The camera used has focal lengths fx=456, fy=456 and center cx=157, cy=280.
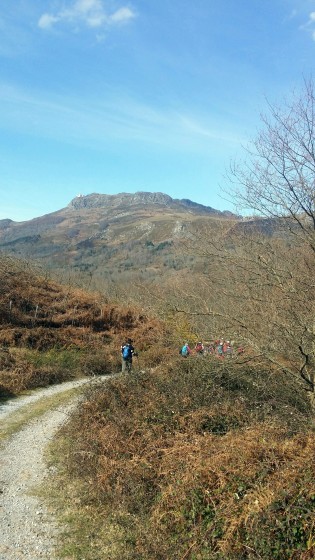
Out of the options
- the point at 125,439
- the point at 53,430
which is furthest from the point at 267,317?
the point at 53,430

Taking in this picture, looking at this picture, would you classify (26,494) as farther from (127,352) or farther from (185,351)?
(127,352)

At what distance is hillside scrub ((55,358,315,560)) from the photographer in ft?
18.3

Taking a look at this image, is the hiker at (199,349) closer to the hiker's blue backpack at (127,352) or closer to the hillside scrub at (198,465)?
the hillside scrub at (198,465)

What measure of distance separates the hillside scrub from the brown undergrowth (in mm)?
6615

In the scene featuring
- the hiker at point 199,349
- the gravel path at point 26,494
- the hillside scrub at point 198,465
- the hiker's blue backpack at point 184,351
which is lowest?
the gravel path at point 26,494

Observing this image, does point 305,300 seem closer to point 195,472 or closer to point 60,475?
point 195,472

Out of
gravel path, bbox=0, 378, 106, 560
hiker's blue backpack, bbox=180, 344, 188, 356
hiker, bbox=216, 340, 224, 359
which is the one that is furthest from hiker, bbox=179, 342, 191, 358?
gravel path, bbox=0, 378, 106, 560

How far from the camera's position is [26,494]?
8.46 metres

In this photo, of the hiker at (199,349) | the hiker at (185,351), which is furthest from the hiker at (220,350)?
the hiker at (185,351)

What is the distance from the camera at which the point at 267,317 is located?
835 cm

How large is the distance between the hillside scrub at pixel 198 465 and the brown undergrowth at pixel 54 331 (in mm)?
6615

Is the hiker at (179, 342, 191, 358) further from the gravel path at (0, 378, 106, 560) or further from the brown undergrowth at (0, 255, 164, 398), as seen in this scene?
the brown undergrowth at (0, 255, 164, 398)

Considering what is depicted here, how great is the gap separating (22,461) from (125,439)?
2.68 m

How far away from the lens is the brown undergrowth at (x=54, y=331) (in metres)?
18.9
